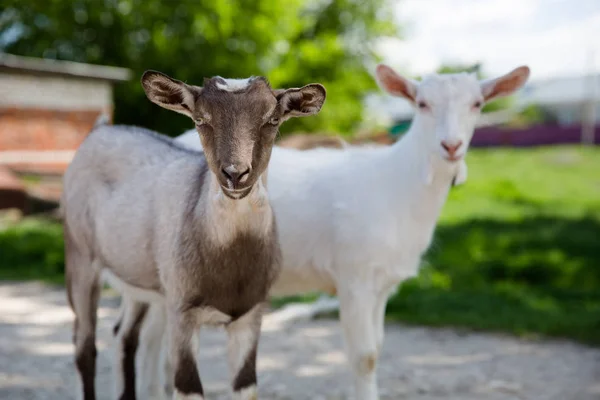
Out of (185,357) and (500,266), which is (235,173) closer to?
(185,357)

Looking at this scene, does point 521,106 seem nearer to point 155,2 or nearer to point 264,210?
point 155,2

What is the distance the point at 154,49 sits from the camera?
20422 mm

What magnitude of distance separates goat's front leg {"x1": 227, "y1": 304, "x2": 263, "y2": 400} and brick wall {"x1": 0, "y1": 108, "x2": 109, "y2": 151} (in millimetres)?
11414

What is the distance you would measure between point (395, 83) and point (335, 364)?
2.57 m

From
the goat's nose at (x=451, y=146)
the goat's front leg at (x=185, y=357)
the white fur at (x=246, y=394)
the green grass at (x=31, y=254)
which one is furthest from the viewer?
the green grass at (x=31, y=254)

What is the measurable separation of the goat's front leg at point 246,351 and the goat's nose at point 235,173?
2.80 ft

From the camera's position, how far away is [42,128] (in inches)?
550

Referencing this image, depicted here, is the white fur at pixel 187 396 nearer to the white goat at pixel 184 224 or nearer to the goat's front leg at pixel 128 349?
the white goat at pixel 184 224

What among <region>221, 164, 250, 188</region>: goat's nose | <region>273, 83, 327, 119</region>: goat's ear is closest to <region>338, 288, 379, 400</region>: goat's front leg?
<region>273, 83, 327, 119</region>: goat's ear

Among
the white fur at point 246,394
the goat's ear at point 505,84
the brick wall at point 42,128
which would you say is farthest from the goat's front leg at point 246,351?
the brick wall at point 42,128

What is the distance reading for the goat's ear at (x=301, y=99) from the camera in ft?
10.2

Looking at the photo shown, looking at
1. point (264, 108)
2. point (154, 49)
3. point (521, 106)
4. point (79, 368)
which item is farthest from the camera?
point (521, 106)

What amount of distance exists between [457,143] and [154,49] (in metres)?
17.7

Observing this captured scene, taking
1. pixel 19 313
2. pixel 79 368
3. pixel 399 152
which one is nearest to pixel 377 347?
pixel 399 152
